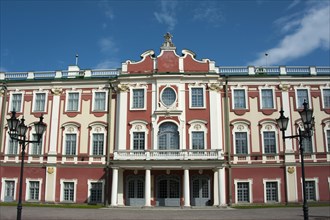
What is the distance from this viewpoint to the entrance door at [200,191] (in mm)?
31141

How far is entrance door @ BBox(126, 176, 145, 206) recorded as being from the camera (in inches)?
1244

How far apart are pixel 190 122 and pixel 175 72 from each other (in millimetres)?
5024

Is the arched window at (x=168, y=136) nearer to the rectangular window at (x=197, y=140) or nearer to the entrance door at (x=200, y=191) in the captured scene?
the rectangular window at (x=197, y=140)

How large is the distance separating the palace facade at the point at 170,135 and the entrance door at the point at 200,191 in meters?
0.09

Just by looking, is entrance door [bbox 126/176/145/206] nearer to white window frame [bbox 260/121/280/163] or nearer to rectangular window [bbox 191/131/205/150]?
rectangular window [bbox 191/131/205/150]

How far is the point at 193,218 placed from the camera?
21.1 meters

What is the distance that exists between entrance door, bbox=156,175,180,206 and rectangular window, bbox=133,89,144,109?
7081 mm

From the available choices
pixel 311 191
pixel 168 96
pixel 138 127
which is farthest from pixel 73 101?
pixel 311 191

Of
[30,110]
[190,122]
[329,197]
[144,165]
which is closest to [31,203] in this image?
[30,110]

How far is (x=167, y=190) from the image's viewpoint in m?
31.7

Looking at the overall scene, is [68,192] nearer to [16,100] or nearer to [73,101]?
[73,101]

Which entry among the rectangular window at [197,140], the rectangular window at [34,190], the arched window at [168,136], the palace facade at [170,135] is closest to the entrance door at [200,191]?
the palace facade at [170,135]

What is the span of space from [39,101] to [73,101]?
11.8ft

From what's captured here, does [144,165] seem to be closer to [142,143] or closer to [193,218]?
[142,143]
